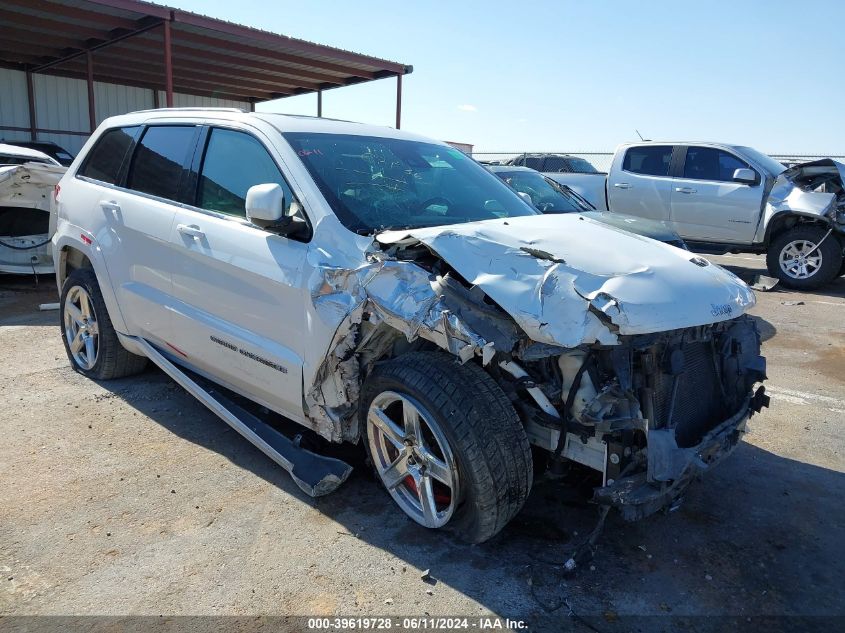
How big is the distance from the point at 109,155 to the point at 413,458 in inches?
134

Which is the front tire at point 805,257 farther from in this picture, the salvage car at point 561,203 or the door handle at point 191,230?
the door handle at point 191,230

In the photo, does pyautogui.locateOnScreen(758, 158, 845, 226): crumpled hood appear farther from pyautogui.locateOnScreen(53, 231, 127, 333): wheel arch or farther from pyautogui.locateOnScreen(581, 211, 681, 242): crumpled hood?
pyautogui.locateOnScreen(53, 231, 127, 333): wheel arch

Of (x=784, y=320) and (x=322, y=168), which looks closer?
(x=322, y=168)

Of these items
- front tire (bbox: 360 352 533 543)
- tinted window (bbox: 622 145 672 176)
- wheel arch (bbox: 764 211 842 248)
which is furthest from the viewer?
tinted window (bbox: 622 145 672 176)

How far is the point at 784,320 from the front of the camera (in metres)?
7.46

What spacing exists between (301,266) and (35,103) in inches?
682

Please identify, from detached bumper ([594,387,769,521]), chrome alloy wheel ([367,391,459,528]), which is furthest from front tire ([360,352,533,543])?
detached bumper ([594,387,769,521])

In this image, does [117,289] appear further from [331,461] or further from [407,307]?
[407,307]

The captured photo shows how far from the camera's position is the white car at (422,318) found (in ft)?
8.50

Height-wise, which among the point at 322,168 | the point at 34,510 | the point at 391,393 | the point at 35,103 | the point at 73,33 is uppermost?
the point at 73,33

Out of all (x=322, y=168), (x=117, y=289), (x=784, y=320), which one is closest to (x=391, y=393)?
(x=322, y=168)

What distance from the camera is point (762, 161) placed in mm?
9906

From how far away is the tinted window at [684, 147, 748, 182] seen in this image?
9.91 m

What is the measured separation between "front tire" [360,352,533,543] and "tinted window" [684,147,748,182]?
876 centimetres
